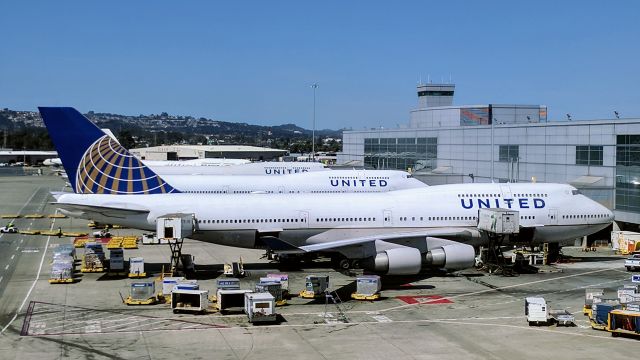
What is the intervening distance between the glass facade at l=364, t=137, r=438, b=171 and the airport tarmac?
53.1 meters

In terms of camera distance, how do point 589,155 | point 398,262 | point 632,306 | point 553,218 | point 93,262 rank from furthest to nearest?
point 589,155 → point 553,218 → point 93,262 → point 398,262 → point 632,306

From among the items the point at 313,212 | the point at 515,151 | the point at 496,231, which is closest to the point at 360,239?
the point at 313,212

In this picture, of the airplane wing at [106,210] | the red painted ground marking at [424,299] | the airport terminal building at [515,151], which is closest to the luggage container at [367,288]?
the red painted ground marking at [424,299]

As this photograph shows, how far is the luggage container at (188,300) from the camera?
32781 millimetres

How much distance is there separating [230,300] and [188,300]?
1.96m

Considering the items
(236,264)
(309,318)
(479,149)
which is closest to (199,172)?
(479,149)

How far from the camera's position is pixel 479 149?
8412cm

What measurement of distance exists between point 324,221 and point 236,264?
20.7 ft

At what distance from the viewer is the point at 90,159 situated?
1718 inches

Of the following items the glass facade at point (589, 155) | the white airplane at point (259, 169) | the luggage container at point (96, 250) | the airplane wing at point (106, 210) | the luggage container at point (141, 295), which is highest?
the glass facade at point (589, 155)

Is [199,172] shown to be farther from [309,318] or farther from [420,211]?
[309,318]

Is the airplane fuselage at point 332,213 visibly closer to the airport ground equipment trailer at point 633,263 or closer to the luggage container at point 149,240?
the airport ground equipment trailer at point 633,263

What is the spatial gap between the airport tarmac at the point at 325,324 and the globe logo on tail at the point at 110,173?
5316 millimetres

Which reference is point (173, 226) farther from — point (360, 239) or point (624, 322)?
point (624, 322)
